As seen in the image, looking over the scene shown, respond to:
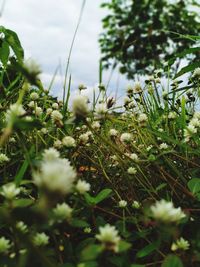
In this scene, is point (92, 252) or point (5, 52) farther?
point (5, 52)

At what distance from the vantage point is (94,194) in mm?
1320

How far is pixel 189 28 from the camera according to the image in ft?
34.5

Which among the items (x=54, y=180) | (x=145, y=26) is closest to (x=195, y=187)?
(x=54, y=180)

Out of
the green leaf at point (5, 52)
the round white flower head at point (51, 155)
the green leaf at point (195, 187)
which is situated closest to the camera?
the round white flower head at point (51, 155)

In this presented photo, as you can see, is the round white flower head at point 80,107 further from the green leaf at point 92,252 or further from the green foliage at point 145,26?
the green foliage at point 145,26

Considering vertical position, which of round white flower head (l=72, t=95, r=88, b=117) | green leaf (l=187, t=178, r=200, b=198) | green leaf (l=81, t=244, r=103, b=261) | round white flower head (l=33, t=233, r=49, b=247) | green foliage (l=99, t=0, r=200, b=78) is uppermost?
green foliage (l=99, t=0, r=200, b=78)

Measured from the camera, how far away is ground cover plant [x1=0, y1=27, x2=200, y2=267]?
626 mm

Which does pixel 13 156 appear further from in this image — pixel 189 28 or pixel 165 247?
pixel 189 28

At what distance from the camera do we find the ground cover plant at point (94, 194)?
0.63 meters

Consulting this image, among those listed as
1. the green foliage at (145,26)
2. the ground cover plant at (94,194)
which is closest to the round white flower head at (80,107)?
the ground cover plant at (94,194)

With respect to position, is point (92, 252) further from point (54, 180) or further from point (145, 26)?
point (145, 26)

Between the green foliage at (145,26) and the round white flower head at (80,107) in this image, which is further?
the green foliage at (145,26)

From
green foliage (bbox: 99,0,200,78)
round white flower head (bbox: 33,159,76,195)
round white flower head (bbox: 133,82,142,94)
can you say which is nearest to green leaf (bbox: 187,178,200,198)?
round white flower head (bbox: 33,159,76,195)

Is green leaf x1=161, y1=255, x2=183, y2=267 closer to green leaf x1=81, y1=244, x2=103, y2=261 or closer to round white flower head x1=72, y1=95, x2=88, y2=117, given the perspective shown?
green leaf x1=81, y1=244, x2=103, y2=261
